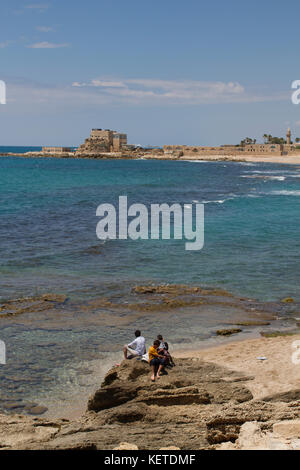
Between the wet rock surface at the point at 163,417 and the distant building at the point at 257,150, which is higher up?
the distant building at the point at 257,150

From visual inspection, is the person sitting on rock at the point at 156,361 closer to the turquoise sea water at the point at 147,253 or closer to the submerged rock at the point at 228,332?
the submerged rock at the point at 228,332

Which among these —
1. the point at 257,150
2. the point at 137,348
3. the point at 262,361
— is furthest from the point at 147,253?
the point at 257,150

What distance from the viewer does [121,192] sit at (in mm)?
59406

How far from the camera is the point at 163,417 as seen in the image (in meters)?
8.14

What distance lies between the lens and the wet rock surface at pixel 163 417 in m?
6.92

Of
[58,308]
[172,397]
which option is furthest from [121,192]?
[172,397]

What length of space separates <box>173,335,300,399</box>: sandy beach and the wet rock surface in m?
0.55

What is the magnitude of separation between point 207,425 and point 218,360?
17.0 ft

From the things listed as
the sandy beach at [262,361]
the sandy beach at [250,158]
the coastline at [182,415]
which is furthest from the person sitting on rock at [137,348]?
the sandy beach at [250,158]

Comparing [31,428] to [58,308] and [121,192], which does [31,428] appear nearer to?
[58,308]

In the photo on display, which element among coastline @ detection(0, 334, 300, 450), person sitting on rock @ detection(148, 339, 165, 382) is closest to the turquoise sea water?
coastline @ detection(0, 334, 300, 450)

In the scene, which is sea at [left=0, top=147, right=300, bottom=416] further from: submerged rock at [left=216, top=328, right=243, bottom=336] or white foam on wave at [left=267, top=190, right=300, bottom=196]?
white foam on wave at [left=267, top=190, right=300, bottom=196]

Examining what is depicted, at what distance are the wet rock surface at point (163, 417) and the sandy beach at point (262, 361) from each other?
546 millimetres
